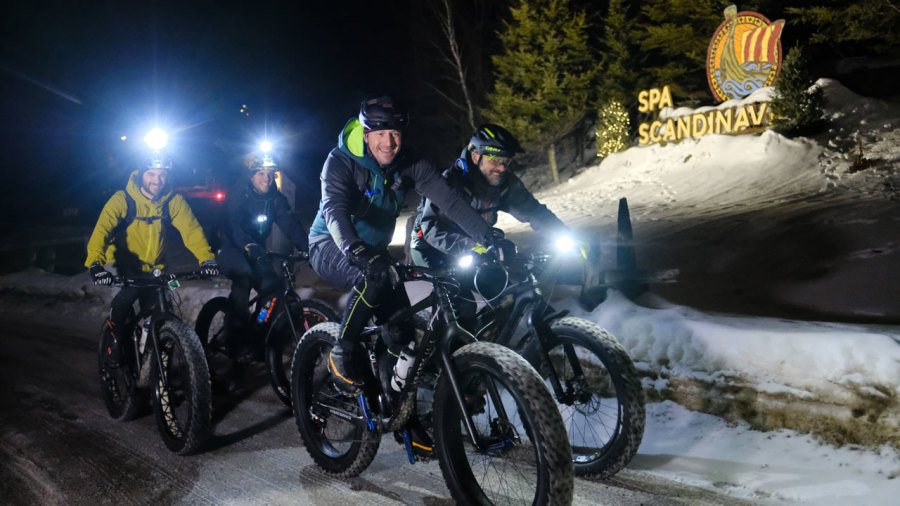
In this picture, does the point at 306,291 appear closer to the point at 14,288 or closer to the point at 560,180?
the point at 14,288

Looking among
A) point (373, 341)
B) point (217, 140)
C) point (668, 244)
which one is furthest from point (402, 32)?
point (373, 341)

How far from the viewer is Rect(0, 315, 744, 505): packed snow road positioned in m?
3.60

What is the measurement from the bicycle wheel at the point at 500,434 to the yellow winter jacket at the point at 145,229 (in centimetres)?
326

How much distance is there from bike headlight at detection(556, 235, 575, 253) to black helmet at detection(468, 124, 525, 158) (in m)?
0.89

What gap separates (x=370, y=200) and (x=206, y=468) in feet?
7.91

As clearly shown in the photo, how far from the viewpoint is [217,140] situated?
26.9 meters

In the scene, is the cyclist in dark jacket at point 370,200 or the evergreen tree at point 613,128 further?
the evergreen tree at point 613,128

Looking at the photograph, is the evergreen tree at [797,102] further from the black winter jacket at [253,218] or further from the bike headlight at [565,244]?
the bike headlight at [565,244]

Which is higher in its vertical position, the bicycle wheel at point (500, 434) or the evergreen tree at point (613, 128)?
the evergreen tree at point (613, 128)

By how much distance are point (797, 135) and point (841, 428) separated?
47.8 feet

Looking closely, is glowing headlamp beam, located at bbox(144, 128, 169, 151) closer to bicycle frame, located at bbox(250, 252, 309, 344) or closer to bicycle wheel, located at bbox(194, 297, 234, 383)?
bicycle frame, located at bbox(250, 252, 309, 344)

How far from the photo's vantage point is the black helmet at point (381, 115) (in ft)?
11.6

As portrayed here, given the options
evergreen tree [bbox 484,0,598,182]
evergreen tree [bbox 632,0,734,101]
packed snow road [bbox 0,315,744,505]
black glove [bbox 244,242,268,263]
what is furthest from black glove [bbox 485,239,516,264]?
evergreen tree [bbox 632,0,734,101]

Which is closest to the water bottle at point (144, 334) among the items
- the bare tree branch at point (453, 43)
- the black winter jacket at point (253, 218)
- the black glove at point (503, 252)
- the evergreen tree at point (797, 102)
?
the black winter jacket at point (253, 218)
